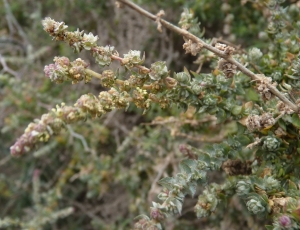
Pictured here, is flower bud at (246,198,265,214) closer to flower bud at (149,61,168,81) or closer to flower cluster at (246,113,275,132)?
flower cluster at (246,113,275,132)

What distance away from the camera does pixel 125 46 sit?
69.5 inches

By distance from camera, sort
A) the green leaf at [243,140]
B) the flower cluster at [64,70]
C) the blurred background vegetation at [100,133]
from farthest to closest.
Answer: the blurred background vegetation at [100,133] → the green leaf at [243,140] → the flower cluster at [64,70]

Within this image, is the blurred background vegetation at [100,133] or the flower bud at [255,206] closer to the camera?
the flower bud at [255,206]

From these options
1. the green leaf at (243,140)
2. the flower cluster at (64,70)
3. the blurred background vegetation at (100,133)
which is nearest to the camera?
the flower cluster at (64,70)

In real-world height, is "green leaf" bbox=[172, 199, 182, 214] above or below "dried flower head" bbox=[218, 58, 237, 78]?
below

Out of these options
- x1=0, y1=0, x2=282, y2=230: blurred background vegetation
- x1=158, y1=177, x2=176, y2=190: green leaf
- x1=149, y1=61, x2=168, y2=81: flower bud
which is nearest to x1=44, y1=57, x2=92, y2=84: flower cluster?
x1=149, y1=61, x2=168, y2=81: flower bud

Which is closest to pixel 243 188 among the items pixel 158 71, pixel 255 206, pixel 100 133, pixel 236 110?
pixel 255 206

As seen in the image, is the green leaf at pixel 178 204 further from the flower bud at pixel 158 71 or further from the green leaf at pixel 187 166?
the flower bud at pixel 158 71

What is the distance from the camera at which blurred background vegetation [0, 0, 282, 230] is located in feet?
4.77

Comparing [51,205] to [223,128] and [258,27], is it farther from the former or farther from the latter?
[258,27]

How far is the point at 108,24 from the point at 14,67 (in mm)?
595

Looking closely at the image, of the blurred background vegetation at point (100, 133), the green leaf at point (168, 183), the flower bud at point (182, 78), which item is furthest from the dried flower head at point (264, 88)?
the blurred background vegetation at point (100, 133)

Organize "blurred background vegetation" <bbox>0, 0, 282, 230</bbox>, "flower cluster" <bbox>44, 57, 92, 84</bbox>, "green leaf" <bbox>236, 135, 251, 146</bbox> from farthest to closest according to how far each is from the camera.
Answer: "blurred background vegetation" <bbox>0, 0, 282, 230</bbox> → "green leaf" <bbox>236, 135, 251, 146</bbox> → "flower cluster" <bbox>44, 57, 92, 84</bbox>

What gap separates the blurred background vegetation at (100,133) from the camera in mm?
1455
